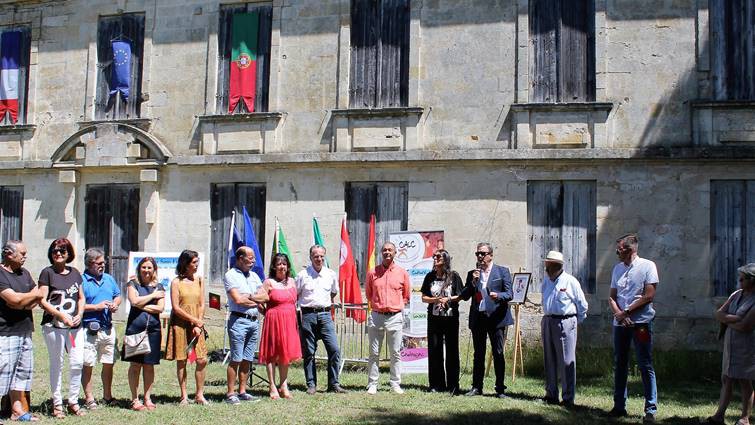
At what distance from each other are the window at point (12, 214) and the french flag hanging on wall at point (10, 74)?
1.53 metres

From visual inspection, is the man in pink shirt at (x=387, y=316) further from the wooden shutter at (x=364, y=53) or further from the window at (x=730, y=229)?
the window at (x=730, y=229)

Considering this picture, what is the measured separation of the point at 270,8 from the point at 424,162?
14.7ft

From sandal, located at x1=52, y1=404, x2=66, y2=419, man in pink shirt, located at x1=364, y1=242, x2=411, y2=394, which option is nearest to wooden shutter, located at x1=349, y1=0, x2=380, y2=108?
man in pink shirt, located at x1=364, y1=242, x2=411, y2=394

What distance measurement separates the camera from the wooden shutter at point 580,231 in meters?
13.6

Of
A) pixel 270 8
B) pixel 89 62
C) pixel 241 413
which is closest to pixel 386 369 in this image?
pixel 241 413

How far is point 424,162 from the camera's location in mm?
14266

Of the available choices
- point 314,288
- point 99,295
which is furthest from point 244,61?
point 99,295

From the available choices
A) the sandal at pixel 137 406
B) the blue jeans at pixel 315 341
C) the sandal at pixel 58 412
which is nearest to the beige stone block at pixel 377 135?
the blue jeans at pixel 315 341

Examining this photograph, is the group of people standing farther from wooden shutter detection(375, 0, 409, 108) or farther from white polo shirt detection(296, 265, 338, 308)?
wooden shutter detection(375, 0, 409, 108)

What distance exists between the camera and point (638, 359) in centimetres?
841

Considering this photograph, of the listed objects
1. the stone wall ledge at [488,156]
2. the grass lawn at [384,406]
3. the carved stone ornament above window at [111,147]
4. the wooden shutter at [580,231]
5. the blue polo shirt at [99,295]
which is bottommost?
the grass lawn at [384,406]

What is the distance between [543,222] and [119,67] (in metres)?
9.08

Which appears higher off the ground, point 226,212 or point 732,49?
point 732,49

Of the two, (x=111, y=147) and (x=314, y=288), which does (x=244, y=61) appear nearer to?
(x=111, y=147)
